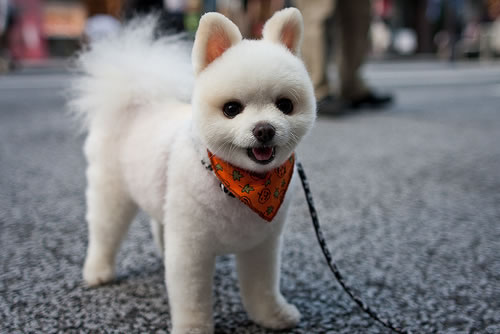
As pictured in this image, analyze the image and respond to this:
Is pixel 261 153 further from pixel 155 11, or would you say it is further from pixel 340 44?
pixel 340 44

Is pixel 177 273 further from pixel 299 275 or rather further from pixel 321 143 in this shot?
pixel 321 143

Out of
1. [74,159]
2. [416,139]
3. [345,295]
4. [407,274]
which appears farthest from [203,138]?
[416,139]

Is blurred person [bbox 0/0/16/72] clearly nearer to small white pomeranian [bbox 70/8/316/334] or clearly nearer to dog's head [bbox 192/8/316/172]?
small white pomeranian [bbox 70/8/316/334]

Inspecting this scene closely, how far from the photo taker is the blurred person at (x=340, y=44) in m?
4.04

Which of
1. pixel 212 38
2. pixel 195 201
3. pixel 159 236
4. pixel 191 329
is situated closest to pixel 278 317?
pixel 191 329

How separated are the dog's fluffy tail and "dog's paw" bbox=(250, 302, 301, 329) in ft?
2.16

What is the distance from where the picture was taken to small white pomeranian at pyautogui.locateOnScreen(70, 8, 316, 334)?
981 mm

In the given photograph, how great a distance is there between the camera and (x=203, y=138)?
1.01 metres

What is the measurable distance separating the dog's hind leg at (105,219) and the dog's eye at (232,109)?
545mm

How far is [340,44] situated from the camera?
175 inches

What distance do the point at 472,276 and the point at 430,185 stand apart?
1027 millimetres

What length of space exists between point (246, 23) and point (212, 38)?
8003 millimetres

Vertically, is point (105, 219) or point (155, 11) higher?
point (155, 11)

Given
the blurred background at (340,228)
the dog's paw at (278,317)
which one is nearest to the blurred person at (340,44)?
the blurred background at (340,228)
